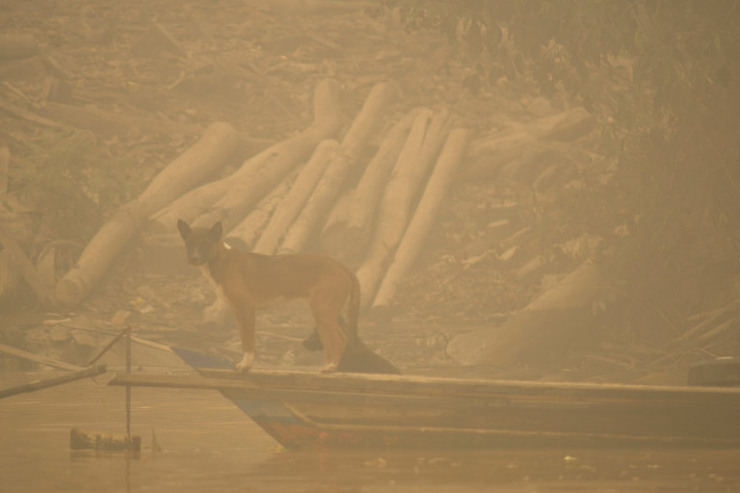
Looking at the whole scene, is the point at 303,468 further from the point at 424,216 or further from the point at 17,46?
the point at 17,46

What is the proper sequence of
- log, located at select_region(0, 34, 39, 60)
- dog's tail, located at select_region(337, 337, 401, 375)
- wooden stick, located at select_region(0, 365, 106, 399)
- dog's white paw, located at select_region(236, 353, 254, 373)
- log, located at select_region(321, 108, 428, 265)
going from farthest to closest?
log, located at select_region(0, 34, 39, 60), log, located at select_region(321, 108, 428, 265), dog's tail, located at select_region(337, 337, 401, 375), dog's white paw, located at select_region(236, 353, 254, 373), wooden stick, located at select_region(0, 365, 106, 399)

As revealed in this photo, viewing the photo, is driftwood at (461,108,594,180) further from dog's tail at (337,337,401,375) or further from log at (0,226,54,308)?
dog's tail at (337,337,401,375)

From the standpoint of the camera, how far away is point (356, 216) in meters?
21.0

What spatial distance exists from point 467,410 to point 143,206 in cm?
1099

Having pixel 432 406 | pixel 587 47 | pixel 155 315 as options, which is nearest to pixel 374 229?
Answer: pixel 155 315

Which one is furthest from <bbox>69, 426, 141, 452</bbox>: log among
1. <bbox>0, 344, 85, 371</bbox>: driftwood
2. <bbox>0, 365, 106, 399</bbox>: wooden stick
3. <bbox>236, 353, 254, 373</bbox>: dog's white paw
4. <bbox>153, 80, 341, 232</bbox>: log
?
<bbox>153, 80, 341, 232</bbox>: log

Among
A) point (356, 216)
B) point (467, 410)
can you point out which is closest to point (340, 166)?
point (356, 216)

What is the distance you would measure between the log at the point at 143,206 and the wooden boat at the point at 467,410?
8611 mm

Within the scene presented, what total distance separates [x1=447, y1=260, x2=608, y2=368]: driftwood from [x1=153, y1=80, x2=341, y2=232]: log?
454cm

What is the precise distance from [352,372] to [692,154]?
833cm

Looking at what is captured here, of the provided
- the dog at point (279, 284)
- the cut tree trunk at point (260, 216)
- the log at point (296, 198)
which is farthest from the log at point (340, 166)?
the dog at point (279, 284)

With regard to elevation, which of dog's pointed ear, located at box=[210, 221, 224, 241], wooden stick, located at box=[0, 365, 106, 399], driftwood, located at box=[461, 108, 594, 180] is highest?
driftwood, located at box=[461, 108, 594, 180]

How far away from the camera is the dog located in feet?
36.1

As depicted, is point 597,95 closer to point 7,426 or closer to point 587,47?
point 587,47
